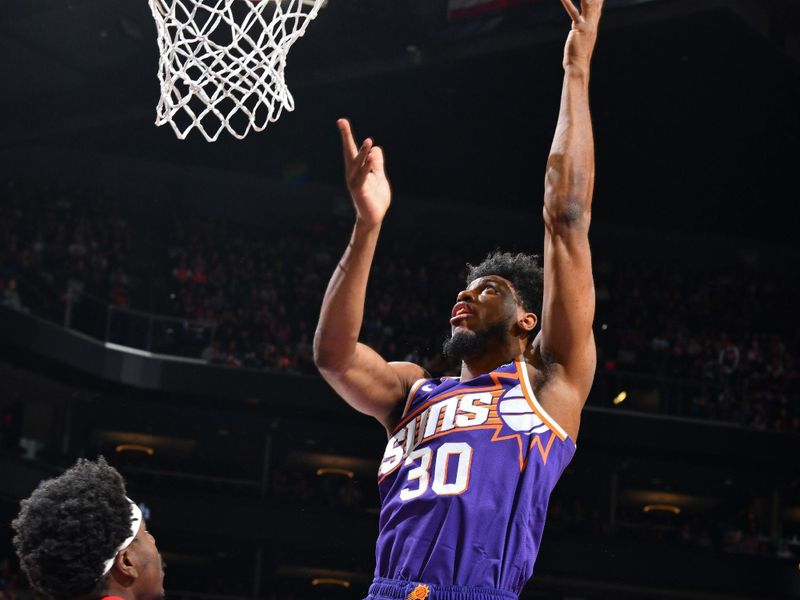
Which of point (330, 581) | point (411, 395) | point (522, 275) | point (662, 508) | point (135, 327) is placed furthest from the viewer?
point (662, 508)

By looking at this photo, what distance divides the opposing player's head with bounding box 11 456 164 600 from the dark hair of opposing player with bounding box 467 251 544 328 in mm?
1622

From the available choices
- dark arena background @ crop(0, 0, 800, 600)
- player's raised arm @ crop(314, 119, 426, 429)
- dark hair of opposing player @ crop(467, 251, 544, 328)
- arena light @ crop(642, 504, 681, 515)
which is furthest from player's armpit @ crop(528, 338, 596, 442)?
arena light @ crop(642, 504, 681, 515)

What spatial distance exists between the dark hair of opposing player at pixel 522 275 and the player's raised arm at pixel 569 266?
275 mm

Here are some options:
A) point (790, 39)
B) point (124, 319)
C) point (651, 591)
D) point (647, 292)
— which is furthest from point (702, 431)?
point (124, 319)

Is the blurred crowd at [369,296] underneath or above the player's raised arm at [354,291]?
above

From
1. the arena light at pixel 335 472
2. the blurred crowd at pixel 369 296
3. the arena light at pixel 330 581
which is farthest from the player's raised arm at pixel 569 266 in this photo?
the arena light at pixel 335 472

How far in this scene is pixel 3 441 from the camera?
16078 mm

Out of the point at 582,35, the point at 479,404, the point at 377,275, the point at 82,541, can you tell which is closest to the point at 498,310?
the point at 479,404

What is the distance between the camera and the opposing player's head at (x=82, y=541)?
2611 mm

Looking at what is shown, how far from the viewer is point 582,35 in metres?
3.75

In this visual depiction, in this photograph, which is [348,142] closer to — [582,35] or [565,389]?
[582,35]

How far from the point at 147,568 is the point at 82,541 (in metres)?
0.17

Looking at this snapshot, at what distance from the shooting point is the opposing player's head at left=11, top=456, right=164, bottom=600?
2.61m

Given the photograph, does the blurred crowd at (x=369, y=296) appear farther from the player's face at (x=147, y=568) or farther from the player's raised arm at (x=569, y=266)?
the player's face at (x=147, y=568)
